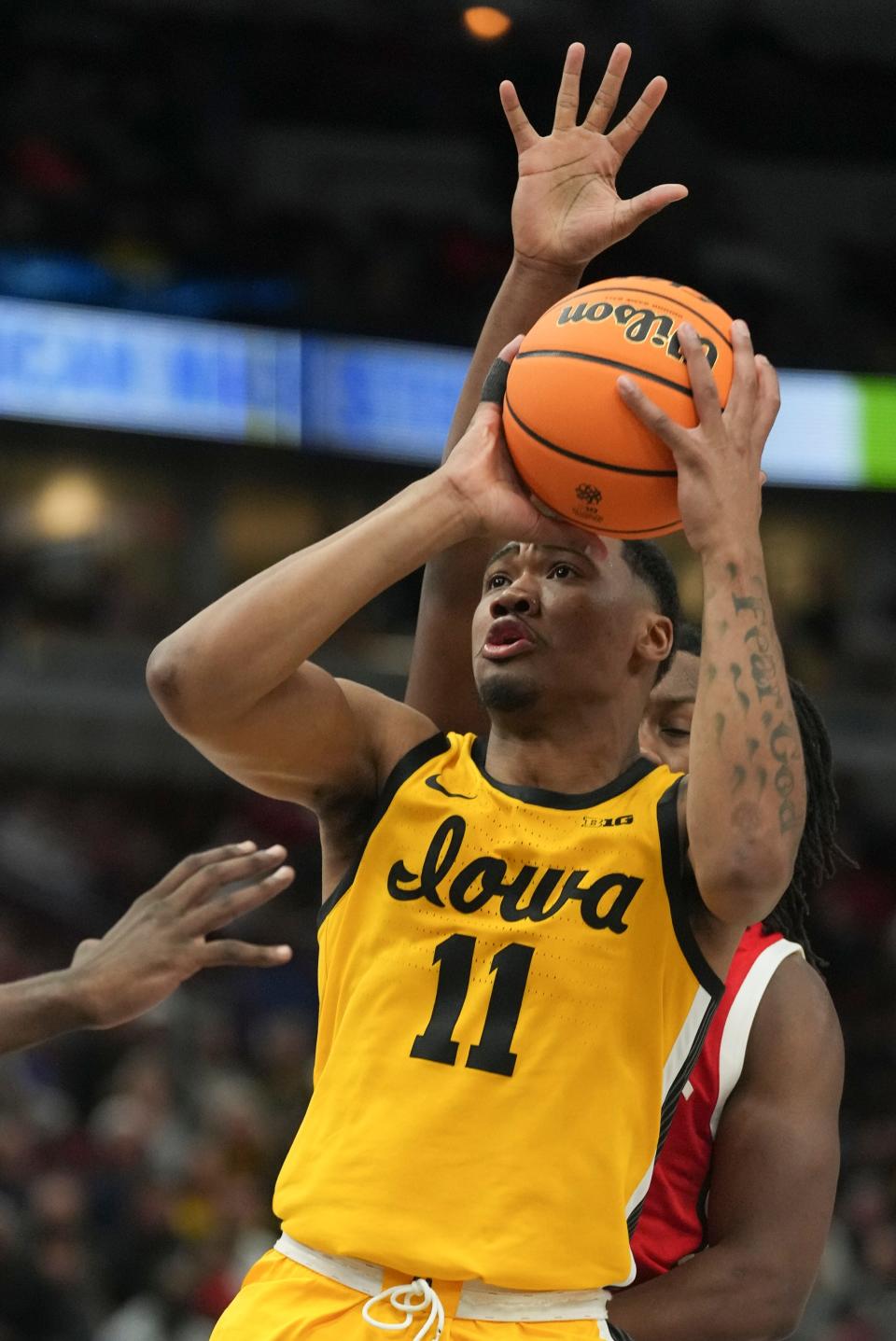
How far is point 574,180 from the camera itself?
3574mm

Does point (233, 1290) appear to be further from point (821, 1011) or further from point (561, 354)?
point (561, 354)

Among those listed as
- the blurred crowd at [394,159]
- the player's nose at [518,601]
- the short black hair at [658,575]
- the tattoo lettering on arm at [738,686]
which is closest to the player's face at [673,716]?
the short black hair at [658,575]

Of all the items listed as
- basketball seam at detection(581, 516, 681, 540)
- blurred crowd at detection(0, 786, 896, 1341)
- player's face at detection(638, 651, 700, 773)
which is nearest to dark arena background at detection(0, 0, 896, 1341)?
blurred crowd at detection(0, 786, 896, 1341)

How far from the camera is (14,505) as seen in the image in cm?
1596

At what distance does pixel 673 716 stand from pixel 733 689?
40.3 inches

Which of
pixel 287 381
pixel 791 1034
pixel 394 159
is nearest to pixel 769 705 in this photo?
pixel 791 1034

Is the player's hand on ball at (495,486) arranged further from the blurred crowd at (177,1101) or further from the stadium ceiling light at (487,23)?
the stadium ceiling light at (487,23)

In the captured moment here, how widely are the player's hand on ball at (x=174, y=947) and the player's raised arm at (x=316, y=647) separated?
457mm

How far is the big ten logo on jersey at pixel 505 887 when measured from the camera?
9.86ft

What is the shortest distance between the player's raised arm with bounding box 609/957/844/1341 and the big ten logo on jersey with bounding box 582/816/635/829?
601mm

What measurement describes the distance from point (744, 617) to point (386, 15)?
17.2m

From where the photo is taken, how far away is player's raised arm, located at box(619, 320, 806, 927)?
9.41ft

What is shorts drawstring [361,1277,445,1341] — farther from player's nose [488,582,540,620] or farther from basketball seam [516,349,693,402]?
basketball seam [516,349,693,402]

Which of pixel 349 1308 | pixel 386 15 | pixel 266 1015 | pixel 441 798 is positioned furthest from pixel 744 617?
pixel 386 15
